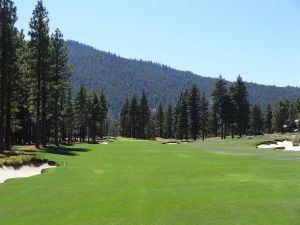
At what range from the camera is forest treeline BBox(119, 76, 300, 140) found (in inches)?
4921

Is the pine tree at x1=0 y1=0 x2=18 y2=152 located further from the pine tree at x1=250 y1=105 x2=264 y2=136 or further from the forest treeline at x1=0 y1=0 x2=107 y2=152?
the pine tree at x1=250 y1=105 x2=264 y2=136

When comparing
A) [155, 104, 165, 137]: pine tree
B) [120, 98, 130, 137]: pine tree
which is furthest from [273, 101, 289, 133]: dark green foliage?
[120, 98, 130, 137]: pine tree

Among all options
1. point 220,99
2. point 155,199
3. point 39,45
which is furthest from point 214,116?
point 155,199

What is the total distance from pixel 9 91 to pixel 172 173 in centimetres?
2857

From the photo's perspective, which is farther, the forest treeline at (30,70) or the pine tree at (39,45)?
the pine tree at (39,45)

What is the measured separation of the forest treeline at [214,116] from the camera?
410ft

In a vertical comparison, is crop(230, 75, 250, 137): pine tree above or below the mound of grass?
above

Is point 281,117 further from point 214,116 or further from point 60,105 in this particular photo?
point 60,105

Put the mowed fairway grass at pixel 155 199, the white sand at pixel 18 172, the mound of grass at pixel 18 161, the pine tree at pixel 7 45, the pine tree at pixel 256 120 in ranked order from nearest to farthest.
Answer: the mowed fairway grass at pixel 155 199, the white sand at pixel 18 172, the mound of grass at pixel 18 161, the pine tree at pixel 7 45, the pine tree at pixel 256 120

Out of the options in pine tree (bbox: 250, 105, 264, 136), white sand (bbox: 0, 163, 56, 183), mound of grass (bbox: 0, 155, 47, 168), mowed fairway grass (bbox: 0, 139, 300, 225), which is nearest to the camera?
mowed fairway grass (bbox: 0, 139, 300, 225)

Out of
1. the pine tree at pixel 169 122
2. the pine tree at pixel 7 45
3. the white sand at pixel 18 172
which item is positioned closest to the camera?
the white sand at pixel 18 172

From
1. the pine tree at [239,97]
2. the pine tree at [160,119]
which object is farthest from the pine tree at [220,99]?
the pine tree at [160,119]

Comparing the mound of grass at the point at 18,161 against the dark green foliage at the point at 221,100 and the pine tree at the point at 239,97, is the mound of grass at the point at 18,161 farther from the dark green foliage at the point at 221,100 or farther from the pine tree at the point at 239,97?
the pine tree at the point at 239,97

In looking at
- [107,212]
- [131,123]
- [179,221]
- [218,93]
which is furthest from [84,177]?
[131,123]
